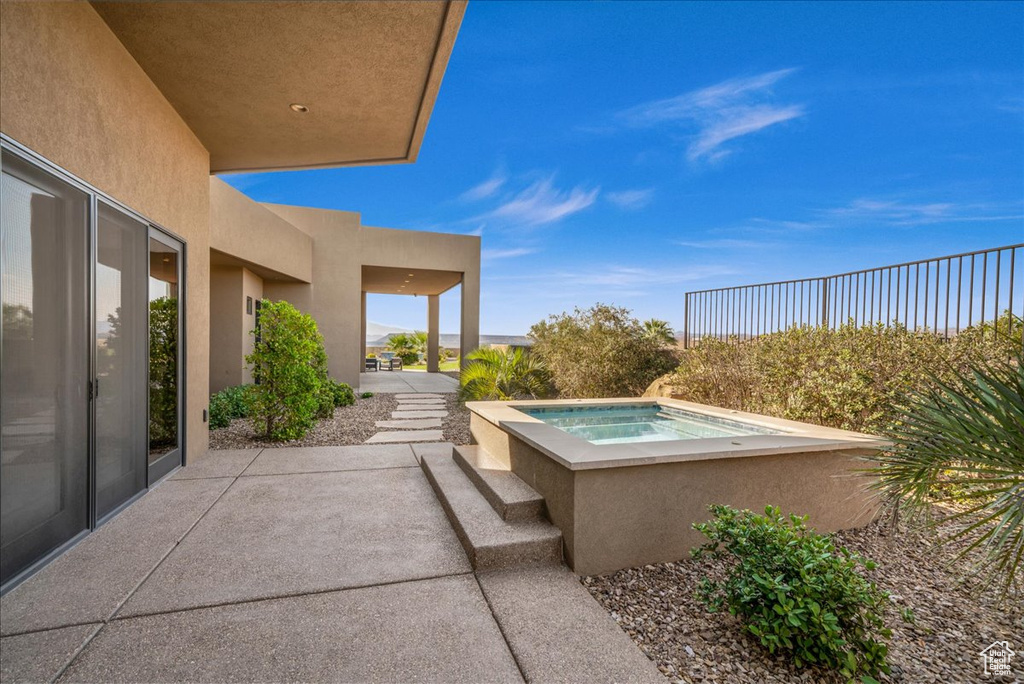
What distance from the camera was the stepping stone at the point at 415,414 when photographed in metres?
8.17

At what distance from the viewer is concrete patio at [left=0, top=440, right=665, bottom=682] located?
6.41 feet

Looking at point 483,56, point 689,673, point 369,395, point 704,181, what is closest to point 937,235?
point 704,181

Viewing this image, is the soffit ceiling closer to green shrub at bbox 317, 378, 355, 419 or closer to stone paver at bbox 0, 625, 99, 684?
green shrub at bbox 317, 378, 355, 419

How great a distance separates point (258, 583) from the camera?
2596 mm

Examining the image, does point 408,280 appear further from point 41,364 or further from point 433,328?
point 41,364

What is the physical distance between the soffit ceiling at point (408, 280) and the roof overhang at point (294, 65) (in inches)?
290

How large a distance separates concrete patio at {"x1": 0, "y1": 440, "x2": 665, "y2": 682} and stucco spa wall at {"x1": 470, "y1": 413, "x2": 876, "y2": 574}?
377 millimetres

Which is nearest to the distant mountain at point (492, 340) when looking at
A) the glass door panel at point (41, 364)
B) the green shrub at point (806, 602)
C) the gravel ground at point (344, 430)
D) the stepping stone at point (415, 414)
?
the stepping stone at point (415, 414)

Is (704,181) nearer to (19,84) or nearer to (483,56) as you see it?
(483,56)

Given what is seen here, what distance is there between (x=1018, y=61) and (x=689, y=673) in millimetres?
7785

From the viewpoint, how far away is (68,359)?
2934mm

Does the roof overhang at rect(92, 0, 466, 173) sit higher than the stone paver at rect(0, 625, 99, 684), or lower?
higher

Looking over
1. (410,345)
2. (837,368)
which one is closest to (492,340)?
(410,345)

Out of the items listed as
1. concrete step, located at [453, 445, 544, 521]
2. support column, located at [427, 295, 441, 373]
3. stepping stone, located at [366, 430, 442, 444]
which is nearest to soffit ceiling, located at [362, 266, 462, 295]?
support column, located at [427, 295, 441, 373]
